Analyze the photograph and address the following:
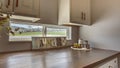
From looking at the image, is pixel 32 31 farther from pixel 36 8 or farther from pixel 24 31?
pixel 36 8

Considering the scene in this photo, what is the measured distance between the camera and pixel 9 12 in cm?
128

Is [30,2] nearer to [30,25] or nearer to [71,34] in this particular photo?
[30,25]

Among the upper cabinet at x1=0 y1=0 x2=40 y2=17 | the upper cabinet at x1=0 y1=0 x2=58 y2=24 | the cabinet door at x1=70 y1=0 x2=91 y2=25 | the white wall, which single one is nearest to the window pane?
the upper cabinet at x1=0 y1=0 x2=58 y2=24

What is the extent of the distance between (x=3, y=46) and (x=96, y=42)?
150 centimetres

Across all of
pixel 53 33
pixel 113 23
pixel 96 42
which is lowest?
Result: pixel 96 42

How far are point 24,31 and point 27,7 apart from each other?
0.46 meters

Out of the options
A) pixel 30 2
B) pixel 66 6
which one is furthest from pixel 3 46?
pixel 66 6

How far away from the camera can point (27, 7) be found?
1.44 m

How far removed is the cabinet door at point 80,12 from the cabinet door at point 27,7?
0.55 metres

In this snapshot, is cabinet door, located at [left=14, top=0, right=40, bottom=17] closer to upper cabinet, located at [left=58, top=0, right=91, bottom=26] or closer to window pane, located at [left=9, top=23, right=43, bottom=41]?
window pane, located at [left=9, top=23, right=43, bottom=41]

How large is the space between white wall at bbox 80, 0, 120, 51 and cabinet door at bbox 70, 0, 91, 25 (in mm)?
160

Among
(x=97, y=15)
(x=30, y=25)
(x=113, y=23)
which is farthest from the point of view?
(x=97, y=15)

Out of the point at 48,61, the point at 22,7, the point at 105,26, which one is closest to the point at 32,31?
the point at 22,7

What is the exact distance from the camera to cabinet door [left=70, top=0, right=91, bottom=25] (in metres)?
1.92
